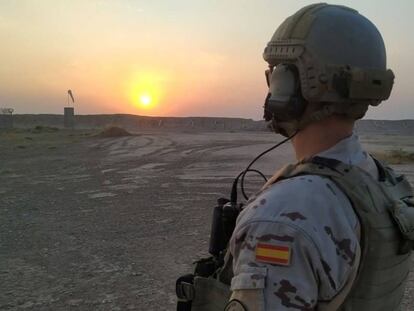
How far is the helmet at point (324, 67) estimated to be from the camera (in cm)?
163

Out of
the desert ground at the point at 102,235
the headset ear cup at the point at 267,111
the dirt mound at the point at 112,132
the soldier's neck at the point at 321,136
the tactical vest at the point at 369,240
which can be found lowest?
the desert ground at the point at 102,235

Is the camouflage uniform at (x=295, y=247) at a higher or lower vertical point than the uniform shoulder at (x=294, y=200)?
lower

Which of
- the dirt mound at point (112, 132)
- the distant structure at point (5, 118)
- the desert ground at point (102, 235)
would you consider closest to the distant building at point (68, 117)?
the distant structure at point (5, 118)

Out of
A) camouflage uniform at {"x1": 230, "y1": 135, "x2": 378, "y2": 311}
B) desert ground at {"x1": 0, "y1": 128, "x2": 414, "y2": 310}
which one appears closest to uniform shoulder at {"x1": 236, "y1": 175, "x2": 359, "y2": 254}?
camouflage uniform at {"x1": 230, "y1": 135, "x2": 378, "y2": 311}

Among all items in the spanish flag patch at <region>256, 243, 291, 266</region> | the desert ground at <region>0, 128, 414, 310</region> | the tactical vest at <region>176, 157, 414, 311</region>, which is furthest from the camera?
the desert ground at <region>0, 128, 414, 310</region>

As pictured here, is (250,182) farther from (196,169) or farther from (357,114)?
(357,114)

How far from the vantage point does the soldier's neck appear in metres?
1.66

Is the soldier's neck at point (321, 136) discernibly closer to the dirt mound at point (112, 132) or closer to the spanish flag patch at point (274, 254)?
the spanish flag patch at point (274, 254)

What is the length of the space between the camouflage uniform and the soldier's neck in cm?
25

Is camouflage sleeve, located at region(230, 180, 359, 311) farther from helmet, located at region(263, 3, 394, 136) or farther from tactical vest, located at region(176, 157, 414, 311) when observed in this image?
helmet, located at region(263, 3, 394, 136)

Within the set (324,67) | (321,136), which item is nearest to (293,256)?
(321,136)

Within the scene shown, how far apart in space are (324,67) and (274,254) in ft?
2.17

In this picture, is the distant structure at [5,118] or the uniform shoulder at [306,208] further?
the distant structure at [5,118]

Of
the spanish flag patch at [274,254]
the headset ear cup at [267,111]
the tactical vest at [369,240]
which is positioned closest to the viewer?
the spanish flag patch at [274,254]
